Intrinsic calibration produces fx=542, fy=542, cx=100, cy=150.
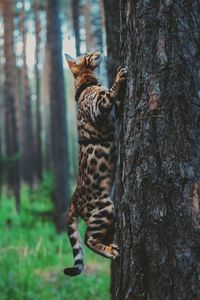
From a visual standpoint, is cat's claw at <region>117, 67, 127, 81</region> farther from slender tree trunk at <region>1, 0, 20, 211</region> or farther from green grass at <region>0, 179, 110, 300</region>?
slender tree trunk at <region>1, 0, 20, 211</region>

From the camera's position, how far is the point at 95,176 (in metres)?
4.13

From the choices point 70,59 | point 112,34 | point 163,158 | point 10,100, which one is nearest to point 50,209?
point 10,100

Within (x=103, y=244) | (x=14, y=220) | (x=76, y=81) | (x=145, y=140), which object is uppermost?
(x=76, y=81)

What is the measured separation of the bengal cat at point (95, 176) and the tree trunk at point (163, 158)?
43cm

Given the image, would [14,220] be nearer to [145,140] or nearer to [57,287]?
[57,287]

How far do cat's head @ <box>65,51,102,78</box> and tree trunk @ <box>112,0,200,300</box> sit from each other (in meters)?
1.40

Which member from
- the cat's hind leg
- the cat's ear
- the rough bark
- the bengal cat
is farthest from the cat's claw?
the rough bark

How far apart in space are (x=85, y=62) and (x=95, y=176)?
1289 mm

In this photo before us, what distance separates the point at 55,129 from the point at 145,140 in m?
11.7

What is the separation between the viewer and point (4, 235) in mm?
12766

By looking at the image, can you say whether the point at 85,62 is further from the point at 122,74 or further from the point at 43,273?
the point at 43,273

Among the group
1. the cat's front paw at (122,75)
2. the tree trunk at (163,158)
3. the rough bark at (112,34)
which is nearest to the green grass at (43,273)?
the rough bark at (112,34)

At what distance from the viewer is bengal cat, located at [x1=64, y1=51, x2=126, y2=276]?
13.1 ft

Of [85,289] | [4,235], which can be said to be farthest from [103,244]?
[4,235]
